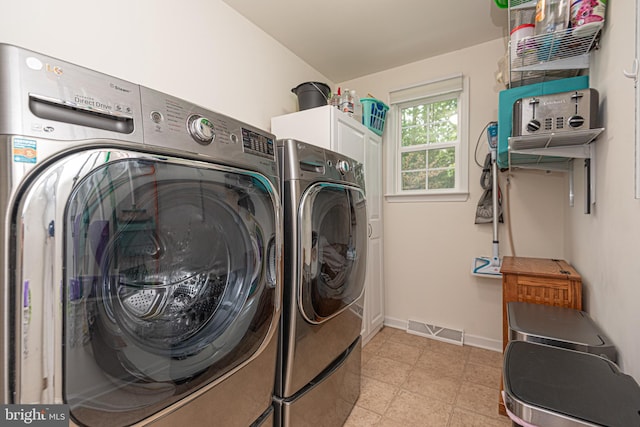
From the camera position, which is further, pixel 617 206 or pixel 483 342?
pixel 483 342

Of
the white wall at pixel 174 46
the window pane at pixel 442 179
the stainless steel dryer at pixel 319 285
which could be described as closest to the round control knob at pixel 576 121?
the stainless steel dryer at pixel 319 285

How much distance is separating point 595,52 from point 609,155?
1.75ft

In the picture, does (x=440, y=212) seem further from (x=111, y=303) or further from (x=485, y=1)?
(x=111, y=303)

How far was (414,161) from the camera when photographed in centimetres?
273

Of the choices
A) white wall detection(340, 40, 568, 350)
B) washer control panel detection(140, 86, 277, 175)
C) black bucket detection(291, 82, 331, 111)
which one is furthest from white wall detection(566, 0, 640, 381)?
black bucket detection(291, 82, 331, 111)

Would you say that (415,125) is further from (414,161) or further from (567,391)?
(567,391)

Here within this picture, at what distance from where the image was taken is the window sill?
244 centimetres

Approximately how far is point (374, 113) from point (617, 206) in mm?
1840

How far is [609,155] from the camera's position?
1096mm

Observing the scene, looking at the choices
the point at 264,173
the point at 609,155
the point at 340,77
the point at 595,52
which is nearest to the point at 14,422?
the point at 264,173

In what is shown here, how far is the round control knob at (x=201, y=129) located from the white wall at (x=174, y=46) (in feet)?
3.09

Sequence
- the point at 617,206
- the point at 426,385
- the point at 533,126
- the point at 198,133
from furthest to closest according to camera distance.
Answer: the point at 426,385 < the point at 533,126 < the point at 617,206 < the point at 198,133

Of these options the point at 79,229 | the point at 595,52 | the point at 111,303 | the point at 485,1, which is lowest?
the point at 111,303

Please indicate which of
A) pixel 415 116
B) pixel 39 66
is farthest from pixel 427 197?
pixel 39 66
